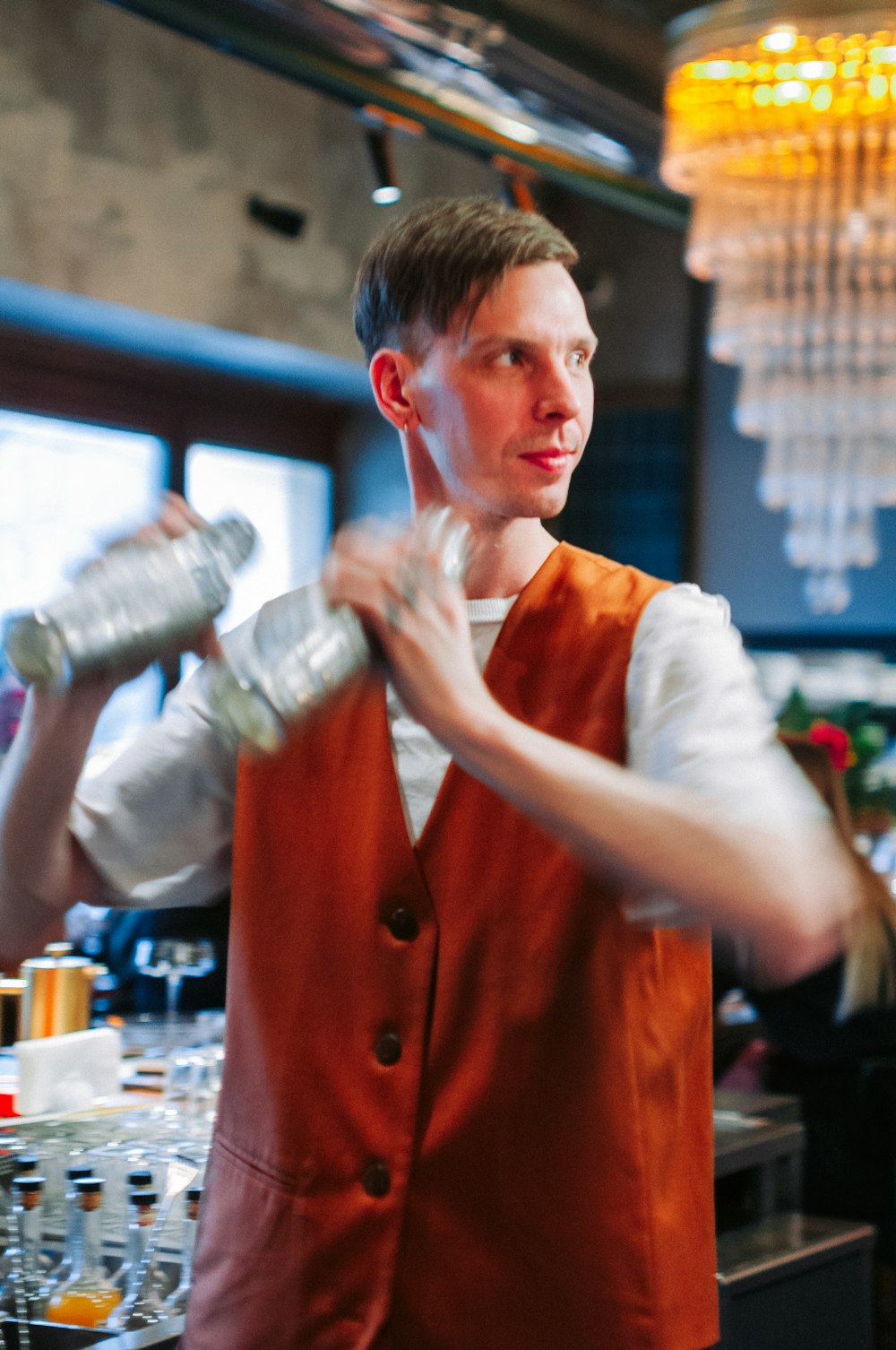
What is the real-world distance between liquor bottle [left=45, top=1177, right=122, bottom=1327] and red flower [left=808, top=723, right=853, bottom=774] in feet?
6.21

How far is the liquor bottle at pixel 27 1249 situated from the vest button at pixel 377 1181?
567 mm

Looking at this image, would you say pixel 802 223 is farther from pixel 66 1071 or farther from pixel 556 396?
pixel 556 396

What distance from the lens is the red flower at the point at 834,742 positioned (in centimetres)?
316

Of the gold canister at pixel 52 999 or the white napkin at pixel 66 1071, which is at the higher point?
the gold canister at pixel 52 999

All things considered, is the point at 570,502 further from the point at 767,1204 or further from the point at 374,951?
the point at 374,951

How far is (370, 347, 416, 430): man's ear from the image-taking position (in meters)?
1.32

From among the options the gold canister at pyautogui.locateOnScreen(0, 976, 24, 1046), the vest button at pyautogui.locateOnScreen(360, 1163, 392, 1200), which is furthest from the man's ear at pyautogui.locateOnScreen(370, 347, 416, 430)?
the gold canister at pyautogui.locateOnScreen(0, 976, 24, 1046)

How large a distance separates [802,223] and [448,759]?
3404 mm

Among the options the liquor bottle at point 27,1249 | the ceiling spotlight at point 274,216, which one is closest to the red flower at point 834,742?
the liquor bottle at point 27,1249

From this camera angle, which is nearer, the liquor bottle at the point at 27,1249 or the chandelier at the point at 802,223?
the liquor bottle at the point at 27,1249

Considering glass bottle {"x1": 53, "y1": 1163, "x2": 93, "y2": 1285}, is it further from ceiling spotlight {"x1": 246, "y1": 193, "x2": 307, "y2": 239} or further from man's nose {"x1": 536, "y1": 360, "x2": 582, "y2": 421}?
ceiling spotlight {"x1": 246, "y1": 193, "x2": 307, "y2": 239}

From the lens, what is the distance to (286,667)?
0.92 metres

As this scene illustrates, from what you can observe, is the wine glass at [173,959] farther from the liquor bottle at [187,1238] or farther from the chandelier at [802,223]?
the chandelier at [802,223]

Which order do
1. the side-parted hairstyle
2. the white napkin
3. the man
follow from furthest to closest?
the white napkin < the side-parted hairstyle < the man
